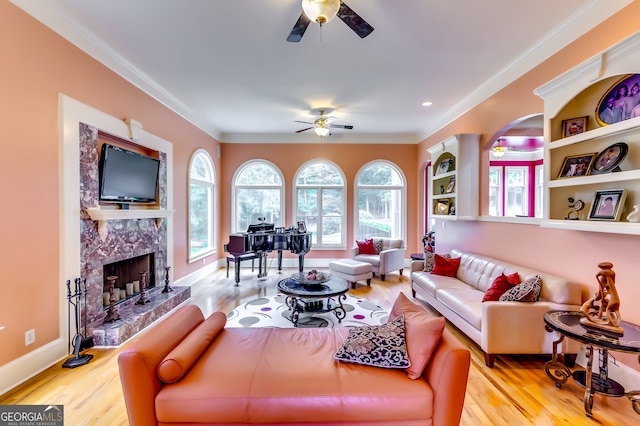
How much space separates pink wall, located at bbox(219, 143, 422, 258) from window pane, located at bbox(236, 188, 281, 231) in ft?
0.92

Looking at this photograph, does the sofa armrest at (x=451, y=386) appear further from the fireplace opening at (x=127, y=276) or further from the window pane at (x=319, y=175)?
the window pane at (x=319, y=175)

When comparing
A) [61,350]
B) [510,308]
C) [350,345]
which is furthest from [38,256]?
[510,308]

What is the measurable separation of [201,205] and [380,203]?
420 cm

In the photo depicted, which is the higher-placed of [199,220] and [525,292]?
[199,220]

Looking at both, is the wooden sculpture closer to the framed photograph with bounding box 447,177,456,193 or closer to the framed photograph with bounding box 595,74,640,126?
the framed photograph with bounding box 595,74,640,126

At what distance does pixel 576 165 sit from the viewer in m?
2.50

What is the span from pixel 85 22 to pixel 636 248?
5.19 m

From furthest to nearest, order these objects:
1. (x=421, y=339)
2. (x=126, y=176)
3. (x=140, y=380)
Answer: (x=126, y=176), (x=421, y=339), (x=140, y=380)

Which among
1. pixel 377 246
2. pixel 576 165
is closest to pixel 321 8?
pixel 576 165

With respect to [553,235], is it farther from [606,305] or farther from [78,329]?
[78,329]

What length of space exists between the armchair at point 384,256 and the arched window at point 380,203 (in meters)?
0.80

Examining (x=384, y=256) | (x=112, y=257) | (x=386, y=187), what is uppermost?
(x=386, y=187)

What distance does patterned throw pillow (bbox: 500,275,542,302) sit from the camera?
8.43 feet

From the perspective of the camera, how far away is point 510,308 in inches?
99.7
